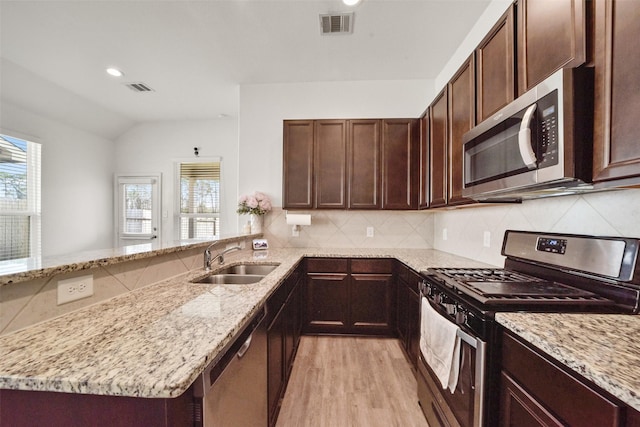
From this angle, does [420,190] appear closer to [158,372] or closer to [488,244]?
[488,244]

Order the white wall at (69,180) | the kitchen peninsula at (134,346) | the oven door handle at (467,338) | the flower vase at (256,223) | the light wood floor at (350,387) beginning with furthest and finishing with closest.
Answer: the white wall at (69,180) < the flower vase at (256,223) < the light wood floor at (350,387) < the oven door handle at (467,338) < the kitchen peninsula at (134,346)

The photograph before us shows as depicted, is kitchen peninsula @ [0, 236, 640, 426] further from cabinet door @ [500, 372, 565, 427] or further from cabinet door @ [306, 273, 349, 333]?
cabinet door @ [306, 273, 349, 333]

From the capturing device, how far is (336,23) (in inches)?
89.3

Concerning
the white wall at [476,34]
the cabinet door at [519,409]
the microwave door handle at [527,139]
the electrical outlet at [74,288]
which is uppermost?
the white wall at [476,34]

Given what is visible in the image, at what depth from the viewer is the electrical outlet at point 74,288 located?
37.8 inches

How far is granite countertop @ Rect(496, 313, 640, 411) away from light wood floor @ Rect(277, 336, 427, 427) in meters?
1.20

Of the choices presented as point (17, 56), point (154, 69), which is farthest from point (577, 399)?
point (17, 56)

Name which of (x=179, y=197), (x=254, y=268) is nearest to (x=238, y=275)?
(x=254, y=268)

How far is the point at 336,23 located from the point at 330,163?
1268 millimetres

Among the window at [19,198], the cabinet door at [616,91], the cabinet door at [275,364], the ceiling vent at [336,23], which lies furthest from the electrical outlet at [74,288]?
the window at [19,198]

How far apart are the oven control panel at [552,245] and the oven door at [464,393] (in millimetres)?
651

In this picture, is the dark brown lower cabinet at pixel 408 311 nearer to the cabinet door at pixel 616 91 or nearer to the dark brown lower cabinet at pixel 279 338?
the dark brown lower cabinet at pixel 279 338

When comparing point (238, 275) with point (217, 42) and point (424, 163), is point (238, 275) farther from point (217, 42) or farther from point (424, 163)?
point (217, 42)

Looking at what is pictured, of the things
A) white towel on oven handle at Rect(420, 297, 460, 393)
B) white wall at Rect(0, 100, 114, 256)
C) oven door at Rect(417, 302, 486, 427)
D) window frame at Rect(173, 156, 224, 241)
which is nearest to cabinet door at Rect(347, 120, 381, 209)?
white towel on oven handle at Rect(420, 297, 460, 393)
